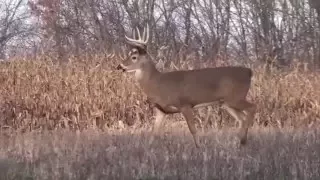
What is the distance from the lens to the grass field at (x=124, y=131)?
25.1ft

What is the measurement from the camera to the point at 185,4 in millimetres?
25938

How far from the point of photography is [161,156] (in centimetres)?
846

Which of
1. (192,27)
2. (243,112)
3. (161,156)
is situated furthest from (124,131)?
(192,27)

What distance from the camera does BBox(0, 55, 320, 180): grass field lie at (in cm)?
764

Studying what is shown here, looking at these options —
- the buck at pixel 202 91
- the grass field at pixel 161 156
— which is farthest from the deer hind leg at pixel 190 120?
the grass field at pixel 161 156

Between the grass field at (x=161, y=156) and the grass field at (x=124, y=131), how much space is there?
12mm

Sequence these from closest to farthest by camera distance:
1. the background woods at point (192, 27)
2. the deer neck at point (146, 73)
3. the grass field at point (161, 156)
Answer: the grass field at point (161, 156) → the deer neck at point (146, 73) → the background woods at point (192, 27)

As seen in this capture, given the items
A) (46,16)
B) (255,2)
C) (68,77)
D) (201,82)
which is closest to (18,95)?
(68,77)

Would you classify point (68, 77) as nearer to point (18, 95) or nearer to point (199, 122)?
point (18, 95)

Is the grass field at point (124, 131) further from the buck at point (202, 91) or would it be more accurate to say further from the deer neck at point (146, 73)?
the deer neck at point (146, 73)

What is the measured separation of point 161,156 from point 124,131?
12.8 feet

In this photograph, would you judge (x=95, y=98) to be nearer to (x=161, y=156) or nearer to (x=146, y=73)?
(x=146, y=73)

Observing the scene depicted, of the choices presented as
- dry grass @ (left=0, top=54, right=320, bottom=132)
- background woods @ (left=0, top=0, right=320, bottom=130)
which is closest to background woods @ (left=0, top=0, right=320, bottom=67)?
background woods @ (left=0, top=0, right=320, bottom=130)

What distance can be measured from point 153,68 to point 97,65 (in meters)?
3.98
